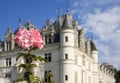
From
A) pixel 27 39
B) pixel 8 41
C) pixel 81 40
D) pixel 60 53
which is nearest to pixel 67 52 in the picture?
pixel 60 53

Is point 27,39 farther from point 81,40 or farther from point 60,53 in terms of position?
point 81,40

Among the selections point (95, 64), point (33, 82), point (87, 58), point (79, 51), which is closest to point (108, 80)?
point (95, 64)

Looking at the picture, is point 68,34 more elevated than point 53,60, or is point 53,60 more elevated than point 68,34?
point 68,34

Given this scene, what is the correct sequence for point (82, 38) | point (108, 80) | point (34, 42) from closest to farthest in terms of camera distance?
point (34, 42) < point (82, 38) < point (108, 80)

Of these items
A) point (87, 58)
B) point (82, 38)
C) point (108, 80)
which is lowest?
point (108, 80)

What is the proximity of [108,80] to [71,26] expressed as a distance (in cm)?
3272

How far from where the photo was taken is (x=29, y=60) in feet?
19.7

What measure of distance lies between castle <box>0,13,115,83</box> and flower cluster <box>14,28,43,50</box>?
→ 33.8m

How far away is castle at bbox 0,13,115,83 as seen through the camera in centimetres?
4066

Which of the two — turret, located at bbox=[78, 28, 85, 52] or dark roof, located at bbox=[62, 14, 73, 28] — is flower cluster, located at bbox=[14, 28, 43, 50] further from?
turret, located at bbox=[78, 28, 85, 52]

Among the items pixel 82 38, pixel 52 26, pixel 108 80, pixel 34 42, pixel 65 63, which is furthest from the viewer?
pixel 108 80

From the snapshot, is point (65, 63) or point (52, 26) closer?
point (65, 63)

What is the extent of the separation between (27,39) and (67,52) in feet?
115

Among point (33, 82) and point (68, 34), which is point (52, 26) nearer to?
point (68, 34)
